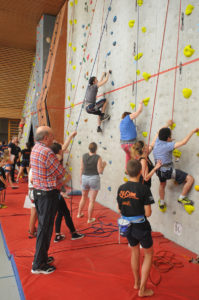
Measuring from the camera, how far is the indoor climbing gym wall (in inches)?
117

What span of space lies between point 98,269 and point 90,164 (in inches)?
66.1

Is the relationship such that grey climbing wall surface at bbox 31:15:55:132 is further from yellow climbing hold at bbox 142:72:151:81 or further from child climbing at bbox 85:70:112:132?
yellow climbing hold at bbox 142:72:151:81

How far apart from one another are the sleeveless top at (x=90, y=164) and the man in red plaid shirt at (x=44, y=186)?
1444 mm

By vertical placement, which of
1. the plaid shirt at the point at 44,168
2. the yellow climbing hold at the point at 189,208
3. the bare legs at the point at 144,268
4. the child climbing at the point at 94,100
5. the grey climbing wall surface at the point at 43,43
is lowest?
the bare legs at the point at 144,268

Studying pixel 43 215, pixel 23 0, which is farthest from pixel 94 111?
pixel 23 0

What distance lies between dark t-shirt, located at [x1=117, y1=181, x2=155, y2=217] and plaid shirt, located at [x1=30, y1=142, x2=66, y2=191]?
721 millimetres

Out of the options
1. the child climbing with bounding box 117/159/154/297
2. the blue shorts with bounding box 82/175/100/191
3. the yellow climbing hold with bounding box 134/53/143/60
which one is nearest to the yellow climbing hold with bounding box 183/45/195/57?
the yellow climbing hold with bounding box 134/53/143/60

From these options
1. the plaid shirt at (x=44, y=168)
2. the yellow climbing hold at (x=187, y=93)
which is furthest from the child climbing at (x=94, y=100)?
the plaid shirt at (x=44, y=168)

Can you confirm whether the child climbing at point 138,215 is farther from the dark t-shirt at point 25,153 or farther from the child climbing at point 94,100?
the dark t-shirt at point 25,153

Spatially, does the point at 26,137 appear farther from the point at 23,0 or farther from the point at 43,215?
the point at 43,215

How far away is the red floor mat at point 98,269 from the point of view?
6.96 feet

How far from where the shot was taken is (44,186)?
2.43 meters

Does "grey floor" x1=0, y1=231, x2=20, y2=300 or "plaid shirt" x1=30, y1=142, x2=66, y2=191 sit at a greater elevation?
"plaid shirt" x1=30, y1=142, x2=66, y2=191

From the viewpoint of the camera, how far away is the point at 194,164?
116 inches
